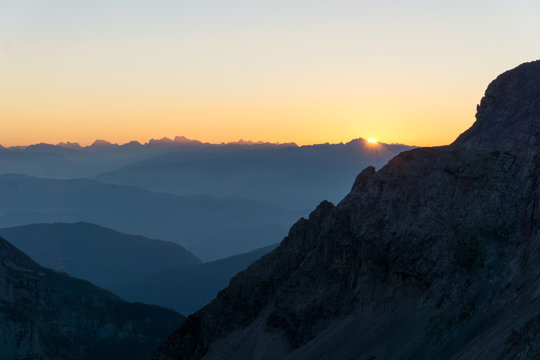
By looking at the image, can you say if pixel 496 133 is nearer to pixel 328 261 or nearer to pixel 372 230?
pixel 372 230

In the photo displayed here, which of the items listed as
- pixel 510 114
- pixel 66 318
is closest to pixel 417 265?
pixel 510 114

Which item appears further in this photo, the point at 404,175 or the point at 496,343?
the point at 404,175

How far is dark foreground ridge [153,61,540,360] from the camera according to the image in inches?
2574

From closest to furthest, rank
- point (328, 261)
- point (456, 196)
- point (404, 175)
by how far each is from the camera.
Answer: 1. point (456, 196)
2. point (404, 175)
3. point (328, 261)

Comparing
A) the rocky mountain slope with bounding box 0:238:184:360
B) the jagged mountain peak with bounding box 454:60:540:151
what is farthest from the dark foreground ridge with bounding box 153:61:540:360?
the rocky mountain slope with bounding box 0:238:184:360

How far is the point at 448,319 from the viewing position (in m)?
66.1

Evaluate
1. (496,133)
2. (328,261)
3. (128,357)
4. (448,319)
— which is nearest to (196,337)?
(328,261)

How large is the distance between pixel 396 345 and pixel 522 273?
13.1 m

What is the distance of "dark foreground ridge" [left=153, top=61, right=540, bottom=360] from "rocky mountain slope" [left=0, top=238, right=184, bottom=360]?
47.3 metres

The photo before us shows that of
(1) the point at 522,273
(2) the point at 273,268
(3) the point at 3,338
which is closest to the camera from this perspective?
(1) the point at 522,273

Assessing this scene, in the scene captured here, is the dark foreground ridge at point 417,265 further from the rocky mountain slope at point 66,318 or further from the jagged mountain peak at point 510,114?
the rocky mountain slope at point 66,318

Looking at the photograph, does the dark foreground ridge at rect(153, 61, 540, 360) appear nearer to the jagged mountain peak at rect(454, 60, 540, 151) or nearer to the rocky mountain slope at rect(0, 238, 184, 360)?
the jagged mountain peak at rect(454, 60, 540, 151)

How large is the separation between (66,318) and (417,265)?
9880 cm

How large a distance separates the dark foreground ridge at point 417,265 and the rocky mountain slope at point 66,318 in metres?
47.3
